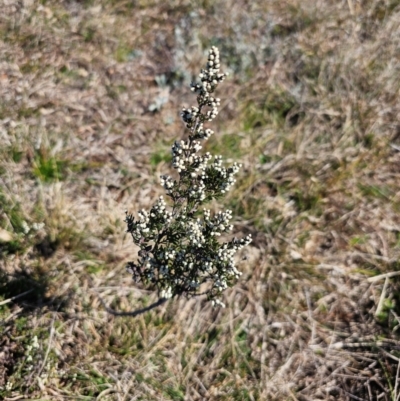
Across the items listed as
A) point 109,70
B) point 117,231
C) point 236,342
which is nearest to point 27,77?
point 109,70

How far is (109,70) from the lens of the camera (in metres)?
5.02

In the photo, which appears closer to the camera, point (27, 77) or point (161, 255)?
point (161, 255)

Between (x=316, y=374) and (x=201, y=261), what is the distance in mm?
1608

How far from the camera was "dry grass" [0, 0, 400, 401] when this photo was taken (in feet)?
11.5

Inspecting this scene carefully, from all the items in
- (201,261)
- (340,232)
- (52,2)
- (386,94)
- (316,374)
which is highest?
(52,2)

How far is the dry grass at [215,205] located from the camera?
3.50 m

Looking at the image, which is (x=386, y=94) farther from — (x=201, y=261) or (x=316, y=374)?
(x=201, y=261)

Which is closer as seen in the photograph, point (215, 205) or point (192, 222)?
point (192, 222)

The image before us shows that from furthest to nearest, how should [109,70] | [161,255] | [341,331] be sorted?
[109,70], [341,331], [161,255]

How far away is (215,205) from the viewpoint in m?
4.27

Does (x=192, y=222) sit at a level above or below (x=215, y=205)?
above

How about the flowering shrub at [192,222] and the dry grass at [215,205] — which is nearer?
the flowering shrub at [192,222]

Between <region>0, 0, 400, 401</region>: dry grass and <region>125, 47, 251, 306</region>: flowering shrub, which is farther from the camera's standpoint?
<region>0, 0, 400, 401</region>: dry grass

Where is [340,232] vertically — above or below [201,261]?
below
